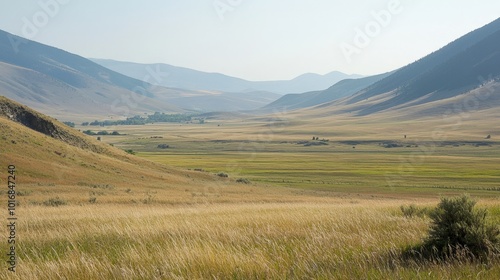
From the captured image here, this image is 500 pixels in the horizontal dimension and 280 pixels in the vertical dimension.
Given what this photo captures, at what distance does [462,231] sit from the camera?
827 centimetres

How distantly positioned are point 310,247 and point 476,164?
345 feet

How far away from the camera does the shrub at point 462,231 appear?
7.94 metres

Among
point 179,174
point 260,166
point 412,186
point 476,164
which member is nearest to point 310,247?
point 179,174

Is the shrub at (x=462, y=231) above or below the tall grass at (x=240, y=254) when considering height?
above

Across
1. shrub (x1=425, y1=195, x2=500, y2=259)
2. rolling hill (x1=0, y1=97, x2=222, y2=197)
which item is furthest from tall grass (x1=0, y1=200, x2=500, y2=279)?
rolling hill (x1=0, y1=97, x2=222, y2=197)

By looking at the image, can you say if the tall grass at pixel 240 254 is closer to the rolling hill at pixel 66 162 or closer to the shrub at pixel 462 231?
the shrub at pixel 462 231

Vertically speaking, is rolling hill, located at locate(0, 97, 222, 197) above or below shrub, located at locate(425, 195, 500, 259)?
below

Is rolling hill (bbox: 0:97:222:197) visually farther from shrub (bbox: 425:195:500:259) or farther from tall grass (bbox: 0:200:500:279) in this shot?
shrub (bbox: 425:195:500:259)

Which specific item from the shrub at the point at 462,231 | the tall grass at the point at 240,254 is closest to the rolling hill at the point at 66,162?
the tall grass at the point at 240,254

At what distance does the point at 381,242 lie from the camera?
9.11 metres

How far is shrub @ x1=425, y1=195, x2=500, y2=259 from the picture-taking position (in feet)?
26.0

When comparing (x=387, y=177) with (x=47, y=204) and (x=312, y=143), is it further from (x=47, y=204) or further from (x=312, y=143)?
(x=312, y=143)

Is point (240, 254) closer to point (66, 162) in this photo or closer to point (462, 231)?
point (462, 231)

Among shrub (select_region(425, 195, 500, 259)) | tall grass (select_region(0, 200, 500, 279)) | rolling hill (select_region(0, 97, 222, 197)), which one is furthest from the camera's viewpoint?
rolling hill (select_region(0, 97, 222, 197))
